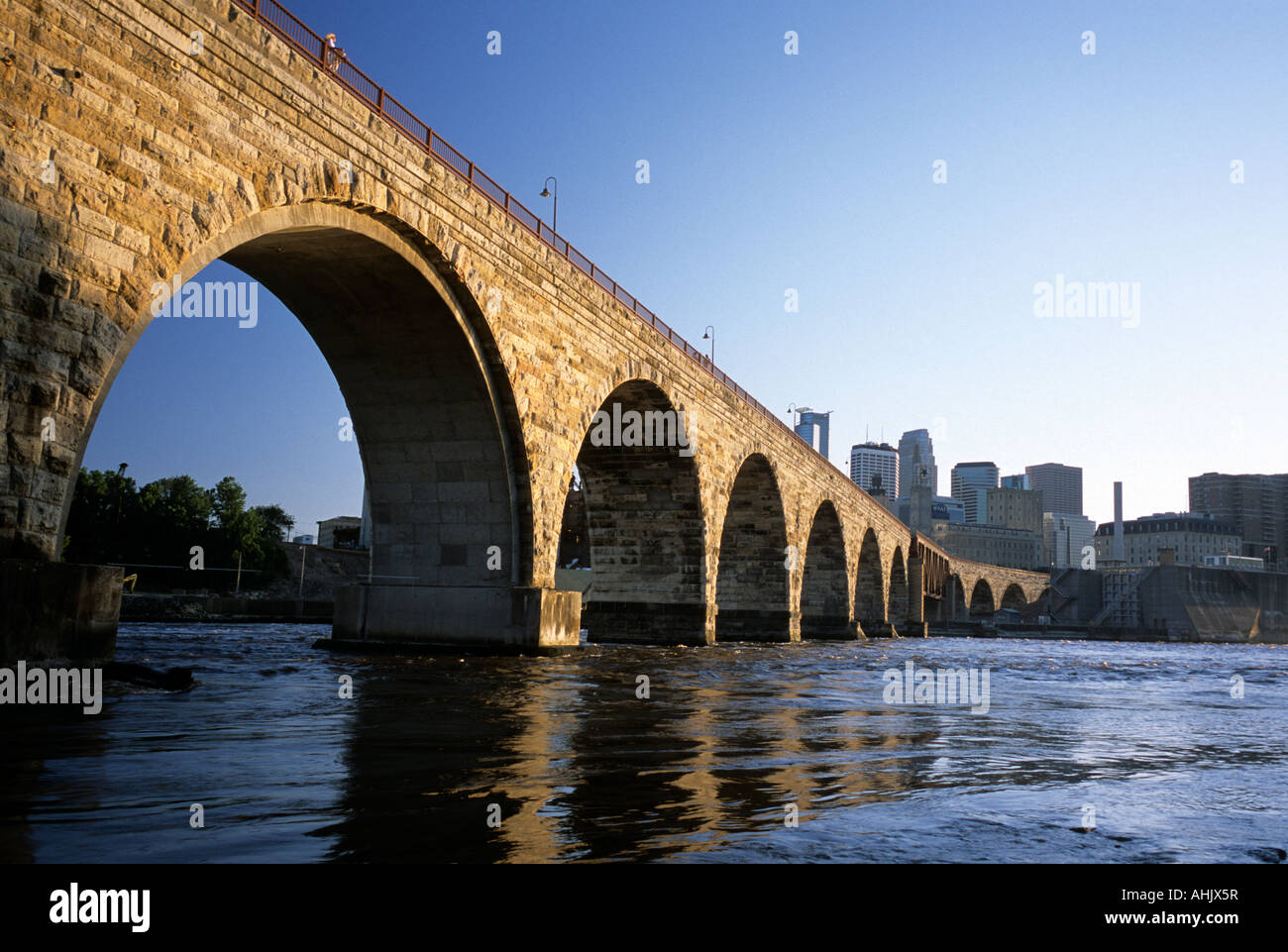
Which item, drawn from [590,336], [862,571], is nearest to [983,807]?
[590,336]

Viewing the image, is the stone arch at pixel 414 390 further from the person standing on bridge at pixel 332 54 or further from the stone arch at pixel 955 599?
the stone arch at pixel 955 599

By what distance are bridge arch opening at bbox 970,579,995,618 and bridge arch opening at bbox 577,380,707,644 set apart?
93968mm

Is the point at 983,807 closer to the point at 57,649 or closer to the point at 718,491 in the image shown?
the point at 57,649

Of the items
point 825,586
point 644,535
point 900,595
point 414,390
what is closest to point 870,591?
point 900,595

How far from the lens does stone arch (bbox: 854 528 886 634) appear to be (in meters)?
60.5

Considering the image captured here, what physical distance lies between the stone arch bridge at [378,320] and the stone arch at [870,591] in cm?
2452

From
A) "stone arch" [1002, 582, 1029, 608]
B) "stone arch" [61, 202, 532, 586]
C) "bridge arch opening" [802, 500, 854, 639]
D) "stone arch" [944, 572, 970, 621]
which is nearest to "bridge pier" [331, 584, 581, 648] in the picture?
"stone arch" [61, 202, 532, 586]

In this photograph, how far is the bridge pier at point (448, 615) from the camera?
718 inches

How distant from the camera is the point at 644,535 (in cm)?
2956

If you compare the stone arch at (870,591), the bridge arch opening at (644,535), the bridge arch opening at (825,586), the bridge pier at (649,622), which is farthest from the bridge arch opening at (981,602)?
the bridge pier at (649,622)

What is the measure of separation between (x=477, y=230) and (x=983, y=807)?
14.1m

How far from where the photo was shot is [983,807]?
537 centimetres

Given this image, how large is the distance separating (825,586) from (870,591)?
43.9ft

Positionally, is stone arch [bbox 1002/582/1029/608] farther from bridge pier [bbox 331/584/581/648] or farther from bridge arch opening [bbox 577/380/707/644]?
bridge pier [bbox 331/584/581/648]
